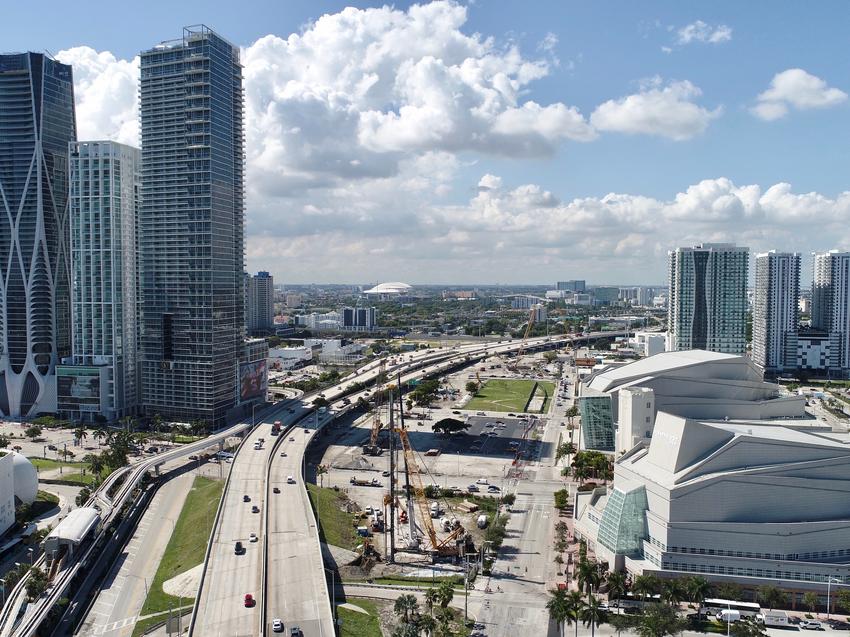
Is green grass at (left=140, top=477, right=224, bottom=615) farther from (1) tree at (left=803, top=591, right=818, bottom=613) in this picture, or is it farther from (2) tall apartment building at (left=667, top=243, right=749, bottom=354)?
(2) tall apartment building at (left=667, top=243, right=749, bottom=354)

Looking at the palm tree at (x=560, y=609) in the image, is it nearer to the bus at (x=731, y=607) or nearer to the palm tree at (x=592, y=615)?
the palm tree at (x=592, y=615)

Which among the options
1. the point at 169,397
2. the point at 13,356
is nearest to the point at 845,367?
the point at 169,397

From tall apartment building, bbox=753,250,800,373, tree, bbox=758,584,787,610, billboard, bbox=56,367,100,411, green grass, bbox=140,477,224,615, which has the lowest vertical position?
green grass, bbox=140,477,224,615

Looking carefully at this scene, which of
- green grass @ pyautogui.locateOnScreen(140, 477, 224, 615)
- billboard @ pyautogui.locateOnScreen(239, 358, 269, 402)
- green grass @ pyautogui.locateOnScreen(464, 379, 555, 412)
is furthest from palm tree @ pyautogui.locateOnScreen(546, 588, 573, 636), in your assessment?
green grass @ pyautogui.locateOnScreen(464, 379, 555, 412)

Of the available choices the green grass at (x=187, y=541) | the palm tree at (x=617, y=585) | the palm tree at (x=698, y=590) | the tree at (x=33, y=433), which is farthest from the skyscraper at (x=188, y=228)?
the palm tree at (x=698, y=590)

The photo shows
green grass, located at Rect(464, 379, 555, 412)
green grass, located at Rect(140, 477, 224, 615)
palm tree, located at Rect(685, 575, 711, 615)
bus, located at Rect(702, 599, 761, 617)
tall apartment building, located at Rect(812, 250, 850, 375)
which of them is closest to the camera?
palm tree, located at Rect(685, 575, 711, 615)

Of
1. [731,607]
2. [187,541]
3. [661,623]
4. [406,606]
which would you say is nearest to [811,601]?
[731,607]

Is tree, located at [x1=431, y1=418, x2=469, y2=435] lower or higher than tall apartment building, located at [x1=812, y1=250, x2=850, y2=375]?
lower

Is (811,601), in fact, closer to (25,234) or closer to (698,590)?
(698,590)
